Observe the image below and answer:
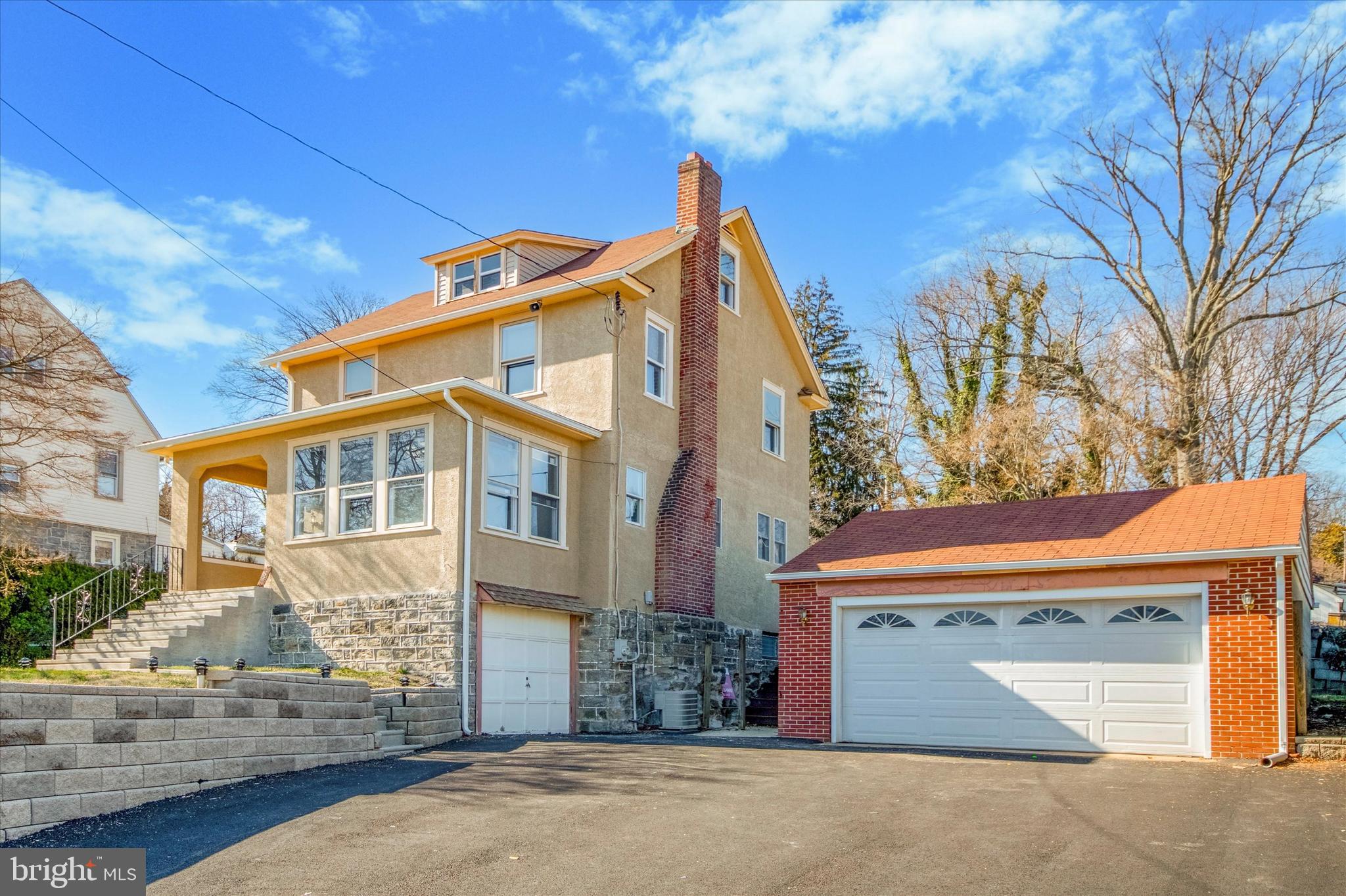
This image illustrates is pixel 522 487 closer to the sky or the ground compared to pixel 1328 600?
closer to the sky

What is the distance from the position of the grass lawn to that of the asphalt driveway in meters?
1.79

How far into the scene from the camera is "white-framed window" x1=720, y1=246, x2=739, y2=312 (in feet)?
74.4

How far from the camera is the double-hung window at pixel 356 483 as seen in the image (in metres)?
17.5

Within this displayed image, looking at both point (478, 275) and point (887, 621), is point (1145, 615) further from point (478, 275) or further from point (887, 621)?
point (478, 275)

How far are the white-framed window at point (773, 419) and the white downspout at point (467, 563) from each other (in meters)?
8.69

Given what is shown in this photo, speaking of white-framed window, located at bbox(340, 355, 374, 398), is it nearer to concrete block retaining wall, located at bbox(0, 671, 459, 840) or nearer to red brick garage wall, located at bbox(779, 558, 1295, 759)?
concrete block retaining wall, located at bbox(0, 671, 459, 840)

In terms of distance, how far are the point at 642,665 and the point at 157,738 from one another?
9.76 m

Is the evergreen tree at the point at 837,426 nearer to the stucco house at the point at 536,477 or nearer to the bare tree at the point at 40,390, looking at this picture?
the stucco house at the point at 536,477

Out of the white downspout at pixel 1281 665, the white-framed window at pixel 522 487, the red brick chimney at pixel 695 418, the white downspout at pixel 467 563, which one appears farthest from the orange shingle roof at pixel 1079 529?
the white downspout at pixel 467 563

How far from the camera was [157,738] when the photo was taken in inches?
400

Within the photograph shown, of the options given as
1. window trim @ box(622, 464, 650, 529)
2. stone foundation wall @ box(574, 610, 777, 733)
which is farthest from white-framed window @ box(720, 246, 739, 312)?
stone foundation wall @ box(574, 610, 777, 733)

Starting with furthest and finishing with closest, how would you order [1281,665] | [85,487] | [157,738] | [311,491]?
[85,487], [311,491], [1281,665], [157,738]

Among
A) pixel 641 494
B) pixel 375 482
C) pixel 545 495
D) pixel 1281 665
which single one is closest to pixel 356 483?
pixel 375 482

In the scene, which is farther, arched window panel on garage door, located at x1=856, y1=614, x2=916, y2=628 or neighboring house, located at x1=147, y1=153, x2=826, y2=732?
neighboring house, located at x1=147, y1=153, x2=826, y2=732
